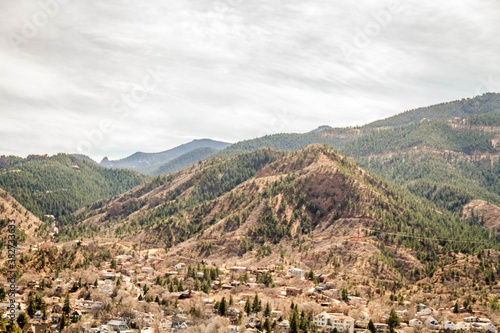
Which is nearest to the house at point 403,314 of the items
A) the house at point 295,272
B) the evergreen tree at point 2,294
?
the house at point 295,272

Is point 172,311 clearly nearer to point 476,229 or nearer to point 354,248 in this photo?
point 354,248

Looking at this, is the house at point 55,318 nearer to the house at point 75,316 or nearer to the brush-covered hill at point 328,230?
the house at point 75,316

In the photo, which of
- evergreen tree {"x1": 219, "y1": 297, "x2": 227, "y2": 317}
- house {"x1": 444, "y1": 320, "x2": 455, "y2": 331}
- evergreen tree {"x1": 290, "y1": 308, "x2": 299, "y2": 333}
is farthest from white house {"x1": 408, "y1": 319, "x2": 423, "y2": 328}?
evergreen tree {"x1": 219, "y1": 297, "x2": 227, "y2": 317}

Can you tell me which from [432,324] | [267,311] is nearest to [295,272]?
[267,311]

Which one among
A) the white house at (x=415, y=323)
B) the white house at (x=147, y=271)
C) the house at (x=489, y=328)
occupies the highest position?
the white house at (x=147, y=271)

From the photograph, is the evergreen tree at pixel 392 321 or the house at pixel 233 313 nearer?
the evergreen tree at pixel 392 321

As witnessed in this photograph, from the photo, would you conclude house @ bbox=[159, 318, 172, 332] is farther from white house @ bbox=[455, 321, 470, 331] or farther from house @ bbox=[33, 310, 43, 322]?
white house @ bbox=[455, 321, 470, 331]
